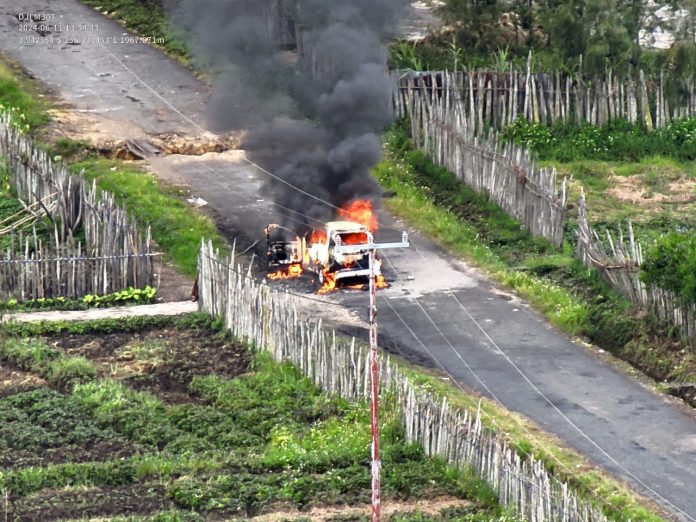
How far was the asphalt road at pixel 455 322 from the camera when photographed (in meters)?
29.0

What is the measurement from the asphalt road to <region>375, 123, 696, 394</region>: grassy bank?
47cm

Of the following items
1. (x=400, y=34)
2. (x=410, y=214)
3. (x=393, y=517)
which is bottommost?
(x=393, y=517)

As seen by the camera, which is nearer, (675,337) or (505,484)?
(505,484)

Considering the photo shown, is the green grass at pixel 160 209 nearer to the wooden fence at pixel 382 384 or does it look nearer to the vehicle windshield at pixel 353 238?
the wooden fence at pixel 382 384

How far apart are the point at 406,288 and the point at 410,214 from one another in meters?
4.44

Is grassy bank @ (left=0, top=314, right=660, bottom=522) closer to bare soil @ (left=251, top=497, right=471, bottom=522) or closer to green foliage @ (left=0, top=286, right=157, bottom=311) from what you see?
bare soil @ (left=251, top=497, right=471, bottom=522)

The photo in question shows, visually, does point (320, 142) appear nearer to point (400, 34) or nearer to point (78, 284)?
point (78, 284)

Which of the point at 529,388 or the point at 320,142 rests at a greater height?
the point at 320,142

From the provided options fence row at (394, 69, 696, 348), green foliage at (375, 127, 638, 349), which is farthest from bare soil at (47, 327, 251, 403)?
fence row at (394, 69, 696, 348)

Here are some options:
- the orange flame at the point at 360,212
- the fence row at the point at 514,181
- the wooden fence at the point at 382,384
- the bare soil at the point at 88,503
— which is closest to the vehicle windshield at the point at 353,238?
the orange flame at the point at 360,212

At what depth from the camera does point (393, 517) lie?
26172 millimetres

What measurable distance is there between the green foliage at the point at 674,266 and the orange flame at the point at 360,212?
7663 millimetres

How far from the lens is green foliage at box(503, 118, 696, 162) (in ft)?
141

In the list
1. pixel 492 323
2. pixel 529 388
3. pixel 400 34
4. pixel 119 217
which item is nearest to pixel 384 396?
pixel 529 388
